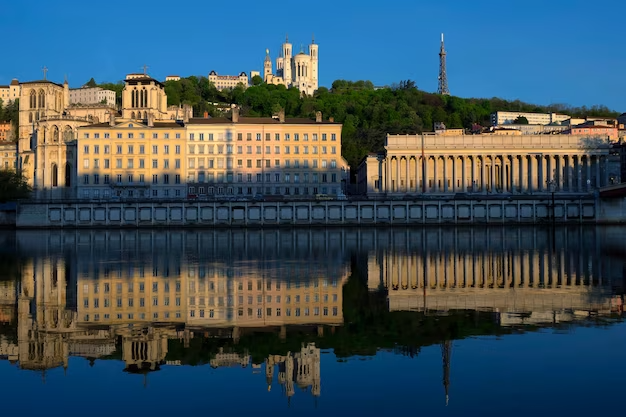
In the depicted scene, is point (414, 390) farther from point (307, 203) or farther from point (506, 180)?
point (506, 180)

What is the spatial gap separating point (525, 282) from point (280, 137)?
68.1 metres

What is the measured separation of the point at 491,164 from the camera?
355 ft

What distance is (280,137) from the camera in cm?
9831

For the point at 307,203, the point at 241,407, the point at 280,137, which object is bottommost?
the point at 241,407

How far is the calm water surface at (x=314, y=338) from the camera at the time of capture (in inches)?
583

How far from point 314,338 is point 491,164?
91657 mm

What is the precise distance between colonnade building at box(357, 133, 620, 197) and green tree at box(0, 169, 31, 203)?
4588 centimetres

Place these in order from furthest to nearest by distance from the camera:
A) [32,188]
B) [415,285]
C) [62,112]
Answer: [62,112], [32,188], [415,285]

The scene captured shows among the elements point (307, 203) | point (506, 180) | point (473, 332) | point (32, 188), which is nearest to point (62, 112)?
point (32, 188)

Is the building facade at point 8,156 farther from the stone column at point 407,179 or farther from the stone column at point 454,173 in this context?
the stone column at point 454,173

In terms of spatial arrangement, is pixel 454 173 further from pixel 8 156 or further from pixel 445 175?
pixel 8 156

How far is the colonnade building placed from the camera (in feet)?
347

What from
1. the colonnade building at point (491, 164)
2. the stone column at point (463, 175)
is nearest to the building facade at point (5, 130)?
the colonnade building at point (491, 164)

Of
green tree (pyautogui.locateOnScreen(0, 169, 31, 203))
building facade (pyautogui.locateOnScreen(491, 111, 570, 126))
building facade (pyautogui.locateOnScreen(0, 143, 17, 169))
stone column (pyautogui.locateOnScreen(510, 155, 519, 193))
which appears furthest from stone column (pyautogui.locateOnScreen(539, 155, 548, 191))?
building facade (pyautogui.locateOnScreen(0, 143, 17, 169))
